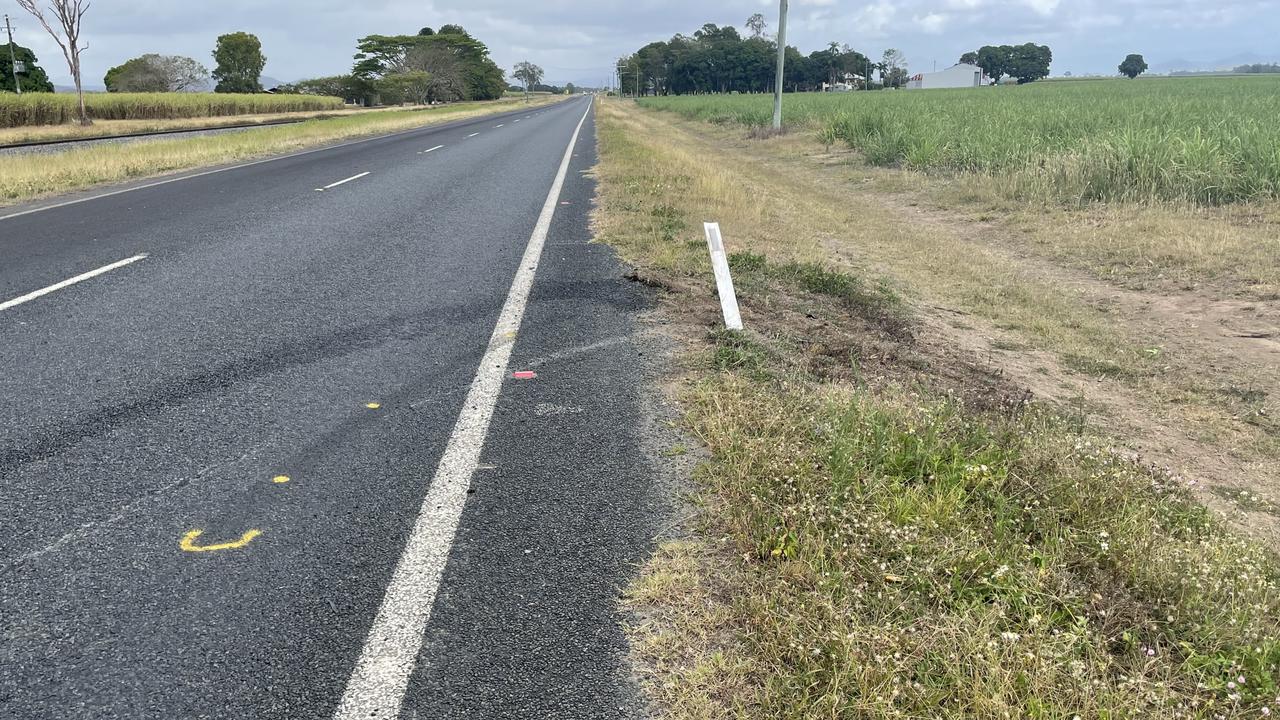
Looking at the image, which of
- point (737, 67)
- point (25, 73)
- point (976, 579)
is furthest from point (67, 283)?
point (737, 67)

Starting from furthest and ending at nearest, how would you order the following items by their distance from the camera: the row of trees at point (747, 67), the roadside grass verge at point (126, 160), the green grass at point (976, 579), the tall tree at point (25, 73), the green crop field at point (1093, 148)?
the row of trees at point (747, 67) → the tall tree at point (25, 73) → the roadside grass verge at point (126, 160) → the green crop field at point (1093, 148) → the green grass at point (976, 579)

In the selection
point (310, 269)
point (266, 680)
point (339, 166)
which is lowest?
point (266, 680)

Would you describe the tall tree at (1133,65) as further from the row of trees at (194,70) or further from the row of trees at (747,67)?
the row of trees at (194,70)

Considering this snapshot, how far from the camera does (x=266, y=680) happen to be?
7.09ft

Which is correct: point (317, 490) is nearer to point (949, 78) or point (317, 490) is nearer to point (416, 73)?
point (416, 73)

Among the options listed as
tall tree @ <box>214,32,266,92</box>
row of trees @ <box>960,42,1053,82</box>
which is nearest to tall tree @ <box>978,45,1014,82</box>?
row of trees @ <box>960,42,1053,82</box>

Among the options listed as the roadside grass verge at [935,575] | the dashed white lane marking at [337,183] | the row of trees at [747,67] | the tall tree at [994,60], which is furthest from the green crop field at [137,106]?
the tall tree at [994,60]

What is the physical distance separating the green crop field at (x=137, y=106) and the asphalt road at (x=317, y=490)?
32511mm

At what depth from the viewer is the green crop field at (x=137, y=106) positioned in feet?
103

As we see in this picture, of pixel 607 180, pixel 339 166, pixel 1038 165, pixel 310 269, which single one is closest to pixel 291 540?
pixel 310 269

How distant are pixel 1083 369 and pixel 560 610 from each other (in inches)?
177

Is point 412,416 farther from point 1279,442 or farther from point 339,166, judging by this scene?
point 339,166

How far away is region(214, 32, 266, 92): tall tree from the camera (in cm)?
8750

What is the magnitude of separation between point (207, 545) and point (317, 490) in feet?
1.58
